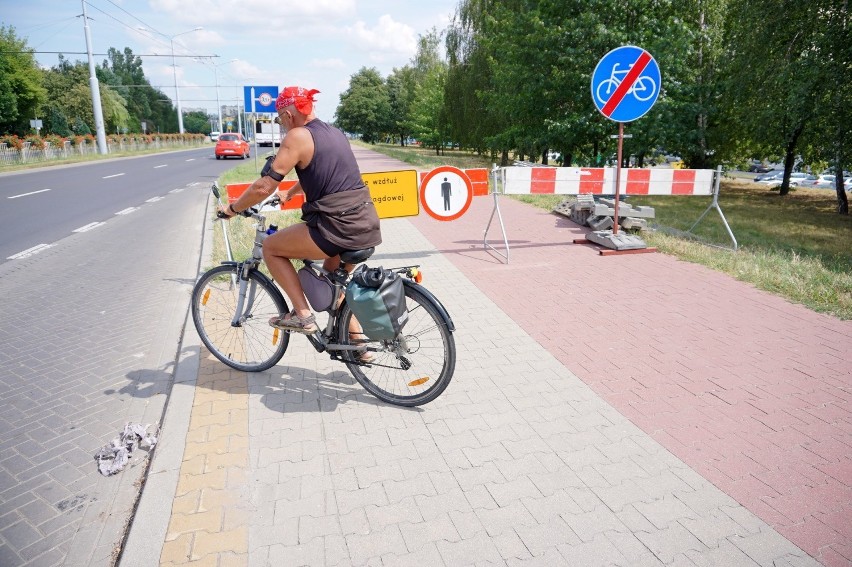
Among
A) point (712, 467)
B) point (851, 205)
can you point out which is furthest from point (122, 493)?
point (851, 205)

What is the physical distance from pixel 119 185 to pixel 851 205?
24.9 m

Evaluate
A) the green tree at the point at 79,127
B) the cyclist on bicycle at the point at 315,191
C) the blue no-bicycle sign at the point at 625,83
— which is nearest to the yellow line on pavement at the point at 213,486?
the cyclist on bicycle at the point at 315,191

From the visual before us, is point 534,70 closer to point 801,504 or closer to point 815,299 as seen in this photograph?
point 815,299

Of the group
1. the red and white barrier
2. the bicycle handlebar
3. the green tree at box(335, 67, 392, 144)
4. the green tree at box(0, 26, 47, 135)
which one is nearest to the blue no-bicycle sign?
the red and white barrier

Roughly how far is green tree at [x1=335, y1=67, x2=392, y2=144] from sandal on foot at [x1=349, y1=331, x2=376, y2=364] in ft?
300

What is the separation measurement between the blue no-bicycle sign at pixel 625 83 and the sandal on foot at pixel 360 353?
5.36 meters

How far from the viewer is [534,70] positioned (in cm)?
1881

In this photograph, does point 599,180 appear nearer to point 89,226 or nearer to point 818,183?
point 89,226

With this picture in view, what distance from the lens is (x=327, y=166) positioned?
3.40 m

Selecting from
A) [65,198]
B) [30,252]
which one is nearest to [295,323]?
[30,252]

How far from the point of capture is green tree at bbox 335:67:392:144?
91188 mm

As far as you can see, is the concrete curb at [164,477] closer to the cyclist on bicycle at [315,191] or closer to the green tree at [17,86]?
the cyclist on bicycle at [315,191]

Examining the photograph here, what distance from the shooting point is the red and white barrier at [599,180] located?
8.16 metres

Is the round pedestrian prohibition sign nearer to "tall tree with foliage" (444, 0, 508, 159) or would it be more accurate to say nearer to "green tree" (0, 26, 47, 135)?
"tall tree with foliage" (444, 0, 508, 159)
